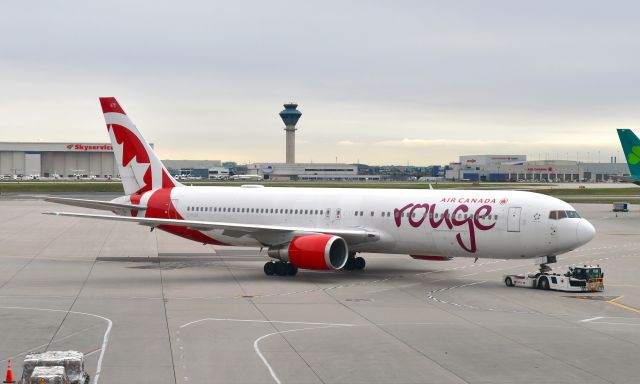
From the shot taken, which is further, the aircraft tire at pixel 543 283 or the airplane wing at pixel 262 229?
the airplane wing at pixel 262 229

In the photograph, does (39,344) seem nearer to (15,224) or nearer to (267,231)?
(267,231)

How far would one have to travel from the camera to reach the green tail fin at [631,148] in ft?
283

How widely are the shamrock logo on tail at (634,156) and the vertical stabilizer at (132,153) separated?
54.9m

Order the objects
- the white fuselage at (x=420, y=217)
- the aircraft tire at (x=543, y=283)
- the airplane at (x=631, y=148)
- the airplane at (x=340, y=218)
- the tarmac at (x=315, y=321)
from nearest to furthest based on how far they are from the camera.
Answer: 1. the tarmac at (x=315, y=321)
2. the aircraft tire at (x=543, y=283)
3. the white fuselage at (x=420, y=217)
4. the airplane at (x=340, y=218)
5. the airplane at (x=631, y=148)

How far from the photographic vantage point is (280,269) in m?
40.7

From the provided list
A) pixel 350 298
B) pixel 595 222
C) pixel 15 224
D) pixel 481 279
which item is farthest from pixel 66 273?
pixel 595 222

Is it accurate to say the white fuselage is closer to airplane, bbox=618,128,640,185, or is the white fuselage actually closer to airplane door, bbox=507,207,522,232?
airplane door, bbox=507,207,522,232

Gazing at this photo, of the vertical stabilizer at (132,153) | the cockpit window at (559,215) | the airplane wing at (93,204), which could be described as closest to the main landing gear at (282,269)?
the airplane wing at (93,204)

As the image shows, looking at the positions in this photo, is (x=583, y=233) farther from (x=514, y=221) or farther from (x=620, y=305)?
(x=620, y=305)

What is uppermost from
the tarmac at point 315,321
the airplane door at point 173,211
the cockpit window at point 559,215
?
the cockpit window at point 559,215

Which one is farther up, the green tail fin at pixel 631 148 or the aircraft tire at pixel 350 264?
the green tail fin at pixel 631 148

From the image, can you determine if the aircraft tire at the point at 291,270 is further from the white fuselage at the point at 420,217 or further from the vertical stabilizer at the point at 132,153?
the vertical stabilizer at the point at 132,153

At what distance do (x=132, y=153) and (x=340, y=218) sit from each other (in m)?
14.6

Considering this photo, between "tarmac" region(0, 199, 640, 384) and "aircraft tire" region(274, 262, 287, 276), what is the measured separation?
2.65 ft
